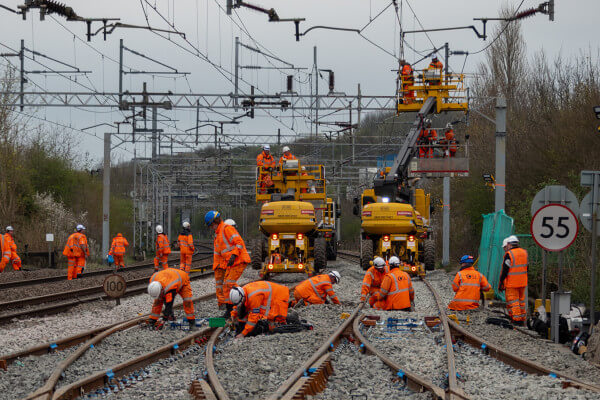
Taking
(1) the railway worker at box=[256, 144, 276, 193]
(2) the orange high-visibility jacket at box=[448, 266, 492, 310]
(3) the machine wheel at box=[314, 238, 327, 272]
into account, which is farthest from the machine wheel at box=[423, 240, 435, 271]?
(2) the orange high-visibility jacket at box=[448, 266, 492, 310]

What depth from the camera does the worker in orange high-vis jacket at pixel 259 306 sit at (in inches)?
461

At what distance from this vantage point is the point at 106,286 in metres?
16.8

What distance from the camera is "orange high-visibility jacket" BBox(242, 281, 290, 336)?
11789mm

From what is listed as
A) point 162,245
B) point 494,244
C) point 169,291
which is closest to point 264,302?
point 169,291

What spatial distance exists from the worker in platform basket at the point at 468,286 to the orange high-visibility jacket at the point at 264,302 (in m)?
4.69

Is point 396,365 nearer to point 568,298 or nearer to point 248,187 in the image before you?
point 568,298

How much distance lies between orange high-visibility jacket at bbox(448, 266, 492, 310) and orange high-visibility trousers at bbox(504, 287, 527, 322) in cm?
88

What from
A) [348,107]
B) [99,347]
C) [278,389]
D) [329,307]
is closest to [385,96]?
[348,107]

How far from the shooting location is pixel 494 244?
A: 20.5 m

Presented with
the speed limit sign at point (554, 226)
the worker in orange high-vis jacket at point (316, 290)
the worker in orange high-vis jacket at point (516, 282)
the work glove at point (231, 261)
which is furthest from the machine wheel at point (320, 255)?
the speed limit sign at point (554, 226)

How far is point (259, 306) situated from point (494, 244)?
1018 centimetres

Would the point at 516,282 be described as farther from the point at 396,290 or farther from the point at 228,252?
the point at 228,252

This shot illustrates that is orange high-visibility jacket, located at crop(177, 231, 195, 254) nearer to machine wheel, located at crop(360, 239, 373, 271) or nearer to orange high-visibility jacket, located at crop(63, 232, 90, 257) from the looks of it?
orange high-visibility jacket, located at crop(63, 232, 90, 257)

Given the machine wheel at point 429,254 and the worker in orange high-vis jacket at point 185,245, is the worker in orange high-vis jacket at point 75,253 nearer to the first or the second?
the worker in orange high-vis jacket at point 185,245
